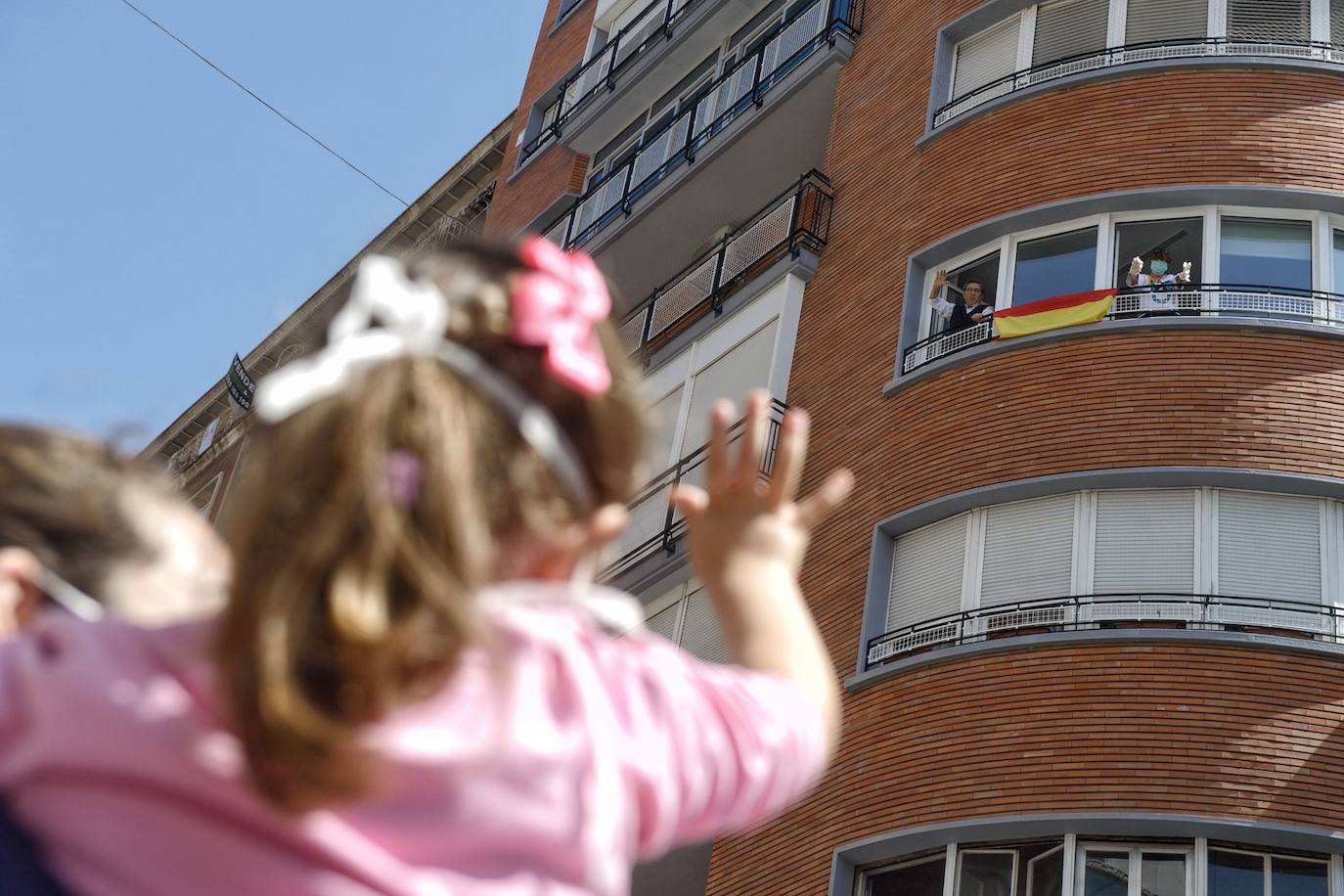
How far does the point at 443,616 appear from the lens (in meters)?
1.59

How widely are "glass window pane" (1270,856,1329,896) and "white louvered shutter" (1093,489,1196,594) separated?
2422mm

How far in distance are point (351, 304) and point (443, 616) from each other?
0.45 metres

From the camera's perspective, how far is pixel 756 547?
2.21 metres

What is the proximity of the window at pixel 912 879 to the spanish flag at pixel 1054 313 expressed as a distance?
16.9ft

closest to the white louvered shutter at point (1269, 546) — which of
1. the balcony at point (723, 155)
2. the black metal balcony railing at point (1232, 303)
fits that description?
the black metal balcony railing at point (1232, 303)

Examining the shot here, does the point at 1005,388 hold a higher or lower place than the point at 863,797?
higher

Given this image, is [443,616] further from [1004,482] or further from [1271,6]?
[1271,6]

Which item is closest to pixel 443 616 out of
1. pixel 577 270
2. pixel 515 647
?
pixel 515 647

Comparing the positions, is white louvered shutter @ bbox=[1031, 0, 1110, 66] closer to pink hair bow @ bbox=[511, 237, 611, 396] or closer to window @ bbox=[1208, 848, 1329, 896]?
window @ bbox=[1208, 848, 1329, 896]

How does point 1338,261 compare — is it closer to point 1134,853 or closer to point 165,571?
point 1134,853

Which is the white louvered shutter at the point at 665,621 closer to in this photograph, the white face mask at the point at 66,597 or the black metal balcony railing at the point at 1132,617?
the black metal balcony railing at the point at 1132,617

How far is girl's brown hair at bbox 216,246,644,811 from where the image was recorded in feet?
5.07

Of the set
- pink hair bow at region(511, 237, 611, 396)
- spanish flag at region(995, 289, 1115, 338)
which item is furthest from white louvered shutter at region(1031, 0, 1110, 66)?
pink hair bow at region(511, 237, 611, 396)

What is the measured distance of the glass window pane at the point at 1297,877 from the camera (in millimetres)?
13102
